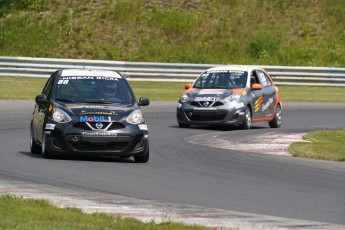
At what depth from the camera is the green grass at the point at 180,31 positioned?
47188 millimetres

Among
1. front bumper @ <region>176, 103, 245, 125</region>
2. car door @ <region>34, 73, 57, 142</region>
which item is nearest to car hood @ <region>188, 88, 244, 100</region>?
front bumper @ <region>176, 103, 245, 125</region>

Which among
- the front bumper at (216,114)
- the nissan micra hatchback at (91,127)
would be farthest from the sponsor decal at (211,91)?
the nissan micra hatchback at (91,127)

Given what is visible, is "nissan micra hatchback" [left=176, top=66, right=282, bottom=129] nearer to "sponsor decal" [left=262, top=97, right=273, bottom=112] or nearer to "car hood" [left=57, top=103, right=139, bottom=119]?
"sponsor decal" [left=262, top=97, right=273, bottom=112]

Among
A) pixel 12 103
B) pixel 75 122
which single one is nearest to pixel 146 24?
pixel 12 103

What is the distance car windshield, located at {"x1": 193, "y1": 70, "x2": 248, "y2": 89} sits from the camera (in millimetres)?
25625

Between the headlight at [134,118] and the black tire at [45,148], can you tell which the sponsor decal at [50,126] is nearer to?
the black tire at [45,148]

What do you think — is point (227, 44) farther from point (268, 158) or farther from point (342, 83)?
point (268, 158)

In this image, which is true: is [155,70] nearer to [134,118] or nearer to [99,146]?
[134,118]

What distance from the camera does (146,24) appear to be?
4919cm

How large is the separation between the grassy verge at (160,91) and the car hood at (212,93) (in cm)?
888

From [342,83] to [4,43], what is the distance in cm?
1456

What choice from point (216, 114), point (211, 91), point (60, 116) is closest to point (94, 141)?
point (60, 116)

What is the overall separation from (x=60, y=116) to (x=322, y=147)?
5420 millimetres

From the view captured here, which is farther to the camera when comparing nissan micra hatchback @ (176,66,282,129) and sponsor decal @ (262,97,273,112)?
sponsor decal @ (262,97,273,112)
